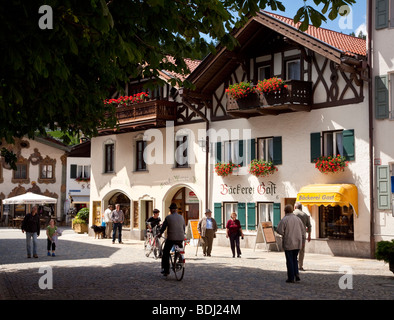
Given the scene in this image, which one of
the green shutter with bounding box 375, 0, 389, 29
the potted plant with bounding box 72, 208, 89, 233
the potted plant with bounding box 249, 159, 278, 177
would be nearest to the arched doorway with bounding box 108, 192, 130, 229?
the potted plant with bounding box 72, 208, 89, 233

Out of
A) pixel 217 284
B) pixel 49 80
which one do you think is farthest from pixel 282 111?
pixel 49 80

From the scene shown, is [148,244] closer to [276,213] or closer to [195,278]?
[276,213]

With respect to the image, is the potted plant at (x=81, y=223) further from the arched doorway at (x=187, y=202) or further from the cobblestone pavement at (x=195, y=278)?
the cobblestone pavement at (x=195, y=278)

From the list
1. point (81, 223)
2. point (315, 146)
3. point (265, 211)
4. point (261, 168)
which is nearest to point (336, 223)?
point (315, 146)

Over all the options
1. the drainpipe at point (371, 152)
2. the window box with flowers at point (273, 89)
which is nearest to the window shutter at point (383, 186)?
the drainpipe at point (371, 152)

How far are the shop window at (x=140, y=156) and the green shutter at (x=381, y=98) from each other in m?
14.1

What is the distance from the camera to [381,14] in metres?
21.5

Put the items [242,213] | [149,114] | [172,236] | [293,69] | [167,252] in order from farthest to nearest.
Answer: [149,114], [242,213], [293,69], [167,252], [172,236]

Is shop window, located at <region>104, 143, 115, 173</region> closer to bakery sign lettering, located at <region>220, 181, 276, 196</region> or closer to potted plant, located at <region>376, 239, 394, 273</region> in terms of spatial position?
bakery sign lettering, located at <region>220, 181, 276, 196</region>

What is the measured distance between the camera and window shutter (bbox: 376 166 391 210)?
68.2 ft

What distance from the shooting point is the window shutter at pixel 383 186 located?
2078 cm

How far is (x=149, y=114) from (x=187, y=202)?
506 cm

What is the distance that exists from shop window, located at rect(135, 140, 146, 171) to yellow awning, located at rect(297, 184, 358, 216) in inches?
451

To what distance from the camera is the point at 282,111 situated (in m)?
24.5
